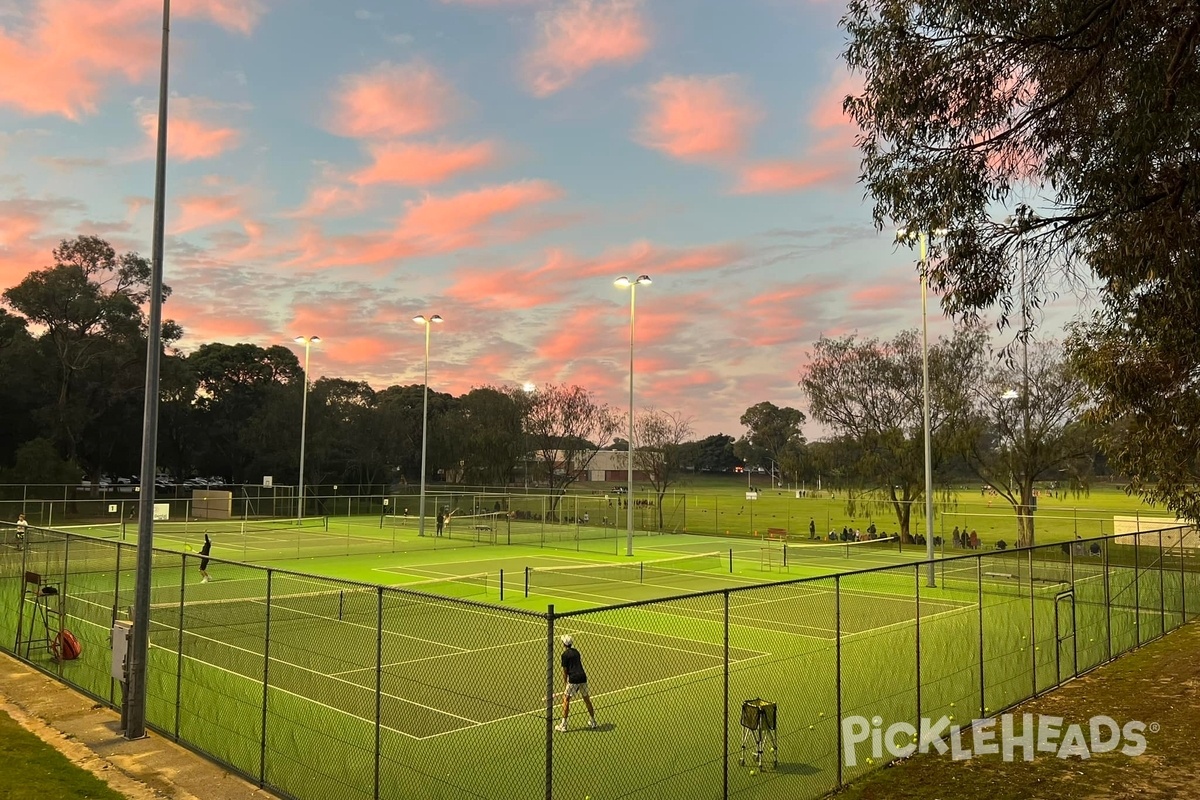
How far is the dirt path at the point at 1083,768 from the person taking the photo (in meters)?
10.8

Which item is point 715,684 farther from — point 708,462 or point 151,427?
point 708,462

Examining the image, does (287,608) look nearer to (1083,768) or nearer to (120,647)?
(120,647)

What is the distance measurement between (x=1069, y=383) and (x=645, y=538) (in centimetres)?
2651

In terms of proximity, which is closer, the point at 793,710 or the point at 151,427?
the point at 151,427

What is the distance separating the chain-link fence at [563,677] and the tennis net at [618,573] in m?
4.91

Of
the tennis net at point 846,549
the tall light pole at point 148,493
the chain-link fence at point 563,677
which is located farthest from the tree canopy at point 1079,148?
the tennis net at point 846,549

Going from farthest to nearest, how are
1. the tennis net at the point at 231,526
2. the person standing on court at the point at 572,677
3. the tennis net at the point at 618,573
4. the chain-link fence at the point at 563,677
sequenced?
the tennis net at the point at 231,526, the tennis net at the point at 618,573, the person standing on court at the point at 572,677, the chain-link fence at the point at 563,677

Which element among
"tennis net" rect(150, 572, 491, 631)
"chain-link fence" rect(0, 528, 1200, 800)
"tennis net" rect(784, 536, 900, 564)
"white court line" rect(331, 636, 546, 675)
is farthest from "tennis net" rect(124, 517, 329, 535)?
"white court line" rect(331, 636, 546, 675)

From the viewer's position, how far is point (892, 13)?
42.1 ft

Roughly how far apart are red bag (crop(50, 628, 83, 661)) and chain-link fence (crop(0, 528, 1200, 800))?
165 millimetres

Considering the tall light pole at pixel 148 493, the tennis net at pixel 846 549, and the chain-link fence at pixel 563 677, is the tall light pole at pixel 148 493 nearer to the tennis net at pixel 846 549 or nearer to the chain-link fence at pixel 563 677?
the chain-link fence at pixel 563 677

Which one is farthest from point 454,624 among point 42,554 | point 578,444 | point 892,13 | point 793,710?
point 578,444

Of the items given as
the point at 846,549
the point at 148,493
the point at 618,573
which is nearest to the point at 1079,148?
the point at 148,493

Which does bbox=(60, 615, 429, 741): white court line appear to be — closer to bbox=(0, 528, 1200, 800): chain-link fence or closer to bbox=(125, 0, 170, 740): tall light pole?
bbox=(0, 528, 1200, 800): chain-link fence
